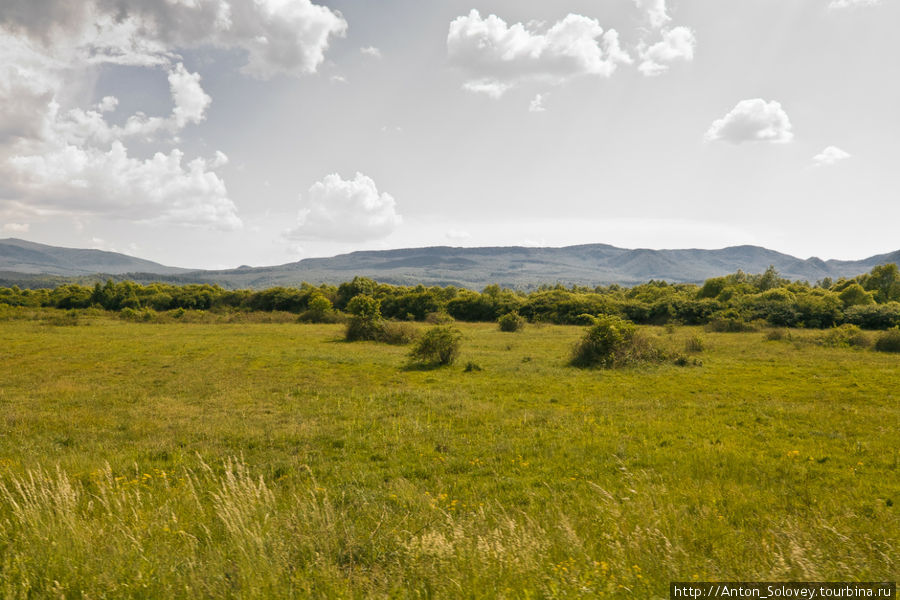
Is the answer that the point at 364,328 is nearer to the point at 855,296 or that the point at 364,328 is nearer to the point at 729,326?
the point at 729,326

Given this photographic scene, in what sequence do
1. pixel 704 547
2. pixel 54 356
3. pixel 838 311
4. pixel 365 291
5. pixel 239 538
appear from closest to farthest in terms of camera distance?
pixel 239 538 < pixel 704 547 < pixel 54 356 < pixel 838 311 < pixel 365 291

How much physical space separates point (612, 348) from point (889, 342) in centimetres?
2357

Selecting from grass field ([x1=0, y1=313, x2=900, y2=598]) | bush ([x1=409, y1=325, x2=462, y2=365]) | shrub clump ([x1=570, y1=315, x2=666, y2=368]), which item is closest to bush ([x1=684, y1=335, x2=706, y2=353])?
grass field ([x1=0, y1=313, x2=900, y2=598])

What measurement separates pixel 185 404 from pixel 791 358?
121 ft

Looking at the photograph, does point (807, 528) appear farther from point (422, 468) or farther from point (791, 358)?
point (791, 358)

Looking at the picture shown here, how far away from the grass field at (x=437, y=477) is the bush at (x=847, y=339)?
28.9 ft

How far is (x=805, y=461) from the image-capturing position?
1041cm

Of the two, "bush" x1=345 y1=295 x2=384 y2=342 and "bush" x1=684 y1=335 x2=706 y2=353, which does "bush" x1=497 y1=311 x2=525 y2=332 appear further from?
"bush" x1=684 y1=335 x2=706 y2=353

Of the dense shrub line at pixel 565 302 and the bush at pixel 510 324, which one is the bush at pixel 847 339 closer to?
the dense shrub line at pixel 565 302

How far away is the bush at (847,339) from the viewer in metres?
34.4

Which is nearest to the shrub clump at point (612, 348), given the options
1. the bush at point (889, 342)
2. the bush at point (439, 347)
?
the bush at point (439, 347)

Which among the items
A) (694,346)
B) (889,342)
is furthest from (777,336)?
(694,346)

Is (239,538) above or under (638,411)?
above

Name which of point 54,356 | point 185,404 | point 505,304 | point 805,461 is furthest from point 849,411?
point 505,304
